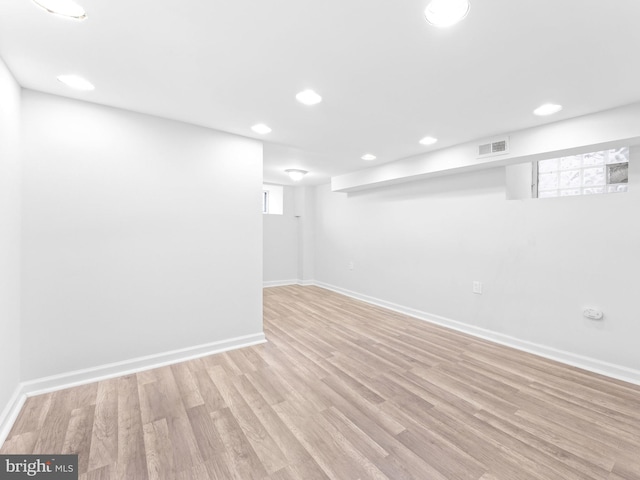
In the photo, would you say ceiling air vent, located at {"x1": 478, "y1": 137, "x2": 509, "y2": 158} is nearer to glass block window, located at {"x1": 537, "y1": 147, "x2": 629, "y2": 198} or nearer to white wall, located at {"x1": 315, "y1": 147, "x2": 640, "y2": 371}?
white wall, located at {"x1": 315, "y1": 147, "x2": 640, "y2": 371}

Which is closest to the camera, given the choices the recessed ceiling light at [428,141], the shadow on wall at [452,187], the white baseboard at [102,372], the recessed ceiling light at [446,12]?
the recessed ceiling light at [446,12]

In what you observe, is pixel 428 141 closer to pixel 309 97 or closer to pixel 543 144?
pixel 543 144

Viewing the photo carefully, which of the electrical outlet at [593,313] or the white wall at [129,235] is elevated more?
the white wall at [129,235]

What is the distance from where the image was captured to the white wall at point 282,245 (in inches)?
249

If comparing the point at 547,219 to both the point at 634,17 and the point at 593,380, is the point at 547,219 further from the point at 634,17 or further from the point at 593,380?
the point at 634,17

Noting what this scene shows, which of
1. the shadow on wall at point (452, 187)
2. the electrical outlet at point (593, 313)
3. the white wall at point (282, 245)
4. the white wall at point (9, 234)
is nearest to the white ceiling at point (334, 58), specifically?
the white wall at point (9, 234)

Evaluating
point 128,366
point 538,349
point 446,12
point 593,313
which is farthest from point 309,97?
point 538,349

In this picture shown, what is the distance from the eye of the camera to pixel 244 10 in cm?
128

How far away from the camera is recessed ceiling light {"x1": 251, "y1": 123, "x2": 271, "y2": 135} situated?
8.87 feet

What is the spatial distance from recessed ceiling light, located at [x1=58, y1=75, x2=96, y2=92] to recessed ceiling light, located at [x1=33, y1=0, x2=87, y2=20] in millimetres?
708

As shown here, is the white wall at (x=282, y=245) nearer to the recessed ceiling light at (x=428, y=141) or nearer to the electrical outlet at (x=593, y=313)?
the recessed ceiling light at (x=428, y=141)

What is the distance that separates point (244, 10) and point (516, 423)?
292 cm

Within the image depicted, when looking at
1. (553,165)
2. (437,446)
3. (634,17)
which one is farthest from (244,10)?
(553,165)

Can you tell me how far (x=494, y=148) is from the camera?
294cm
